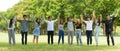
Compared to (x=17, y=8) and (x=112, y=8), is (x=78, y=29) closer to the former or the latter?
(x=112, y=8)

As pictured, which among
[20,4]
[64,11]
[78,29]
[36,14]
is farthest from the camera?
[20,4]

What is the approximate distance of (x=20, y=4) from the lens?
108062 millimetres

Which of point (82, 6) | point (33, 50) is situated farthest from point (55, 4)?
point (33, 50)

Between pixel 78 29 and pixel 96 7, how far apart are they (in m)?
46.8

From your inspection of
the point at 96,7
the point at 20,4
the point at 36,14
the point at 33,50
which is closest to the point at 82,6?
the point at 96,7

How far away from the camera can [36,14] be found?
263ft

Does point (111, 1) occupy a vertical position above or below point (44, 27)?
above

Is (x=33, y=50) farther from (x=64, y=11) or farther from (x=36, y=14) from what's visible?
(x=36, y=14)

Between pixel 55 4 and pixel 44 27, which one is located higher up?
pixel 55 4

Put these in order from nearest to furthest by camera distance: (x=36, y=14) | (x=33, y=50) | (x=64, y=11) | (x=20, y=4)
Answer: (x=33, y=50) < (x=64, y=11) < (x=36, y=14) < (x=20, y=4)

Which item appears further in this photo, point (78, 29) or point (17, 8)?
point (17, 8)

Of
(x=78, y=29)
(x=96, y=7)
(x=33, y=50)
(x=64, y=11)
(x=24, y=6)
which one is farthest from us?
(x=24, y=6)

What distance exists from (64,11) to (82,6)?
5.29 metres

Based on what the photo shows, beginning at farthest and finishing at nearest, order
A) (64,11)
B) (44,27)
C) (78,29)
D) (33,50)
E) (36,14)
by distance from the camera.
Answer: (44,27) < (36,14) < (64,11) < (78,29) < (33,50)
